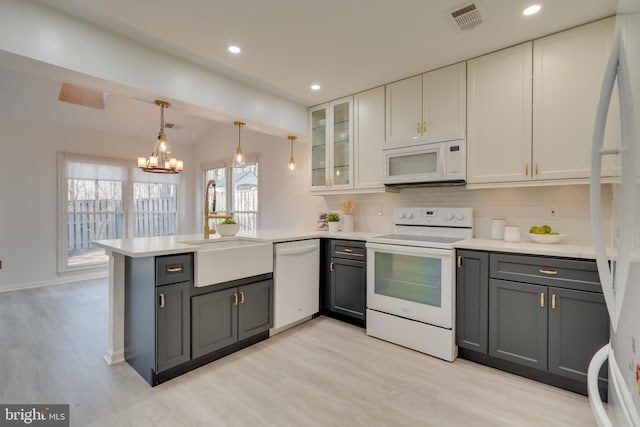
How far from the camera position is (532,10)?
1977mm

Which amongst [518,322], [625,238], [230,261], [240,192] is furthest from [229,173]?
[625,238]

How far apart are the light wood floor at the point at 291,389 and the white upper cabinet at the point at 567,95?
162 centimetres

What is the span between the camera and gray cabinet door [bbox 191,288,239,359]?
223cm

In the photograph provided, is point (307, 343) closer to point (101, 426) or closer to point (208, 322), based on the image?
point (208, 322)

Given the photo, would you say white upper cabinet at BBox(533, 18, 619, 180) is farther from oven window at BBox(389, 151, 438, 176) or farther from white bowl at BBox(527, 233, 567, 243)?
oven window at BBox(389, 151, 438, 176)

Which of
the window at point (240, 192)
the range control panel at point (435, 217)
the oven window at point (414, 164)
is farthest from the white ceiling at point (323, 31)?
the window at point (240, 192)

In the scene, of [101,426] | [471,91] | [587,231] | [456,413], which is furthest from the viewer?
[471,91]

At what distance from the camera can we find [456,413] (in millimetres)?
1785

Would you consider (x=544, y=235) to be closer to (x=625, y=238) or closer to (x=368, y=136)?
(x=368, y=136)

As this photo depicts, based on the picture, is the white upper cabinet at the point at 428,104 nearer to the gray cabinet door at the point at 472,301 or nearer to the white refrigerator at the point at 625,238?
the gray cabinet door at the point at 472,301

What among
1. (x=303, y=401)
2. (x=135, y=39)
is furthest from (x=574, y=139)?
(x=135, y=39)

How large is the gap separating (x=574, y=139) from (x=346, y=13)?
6.15 feet

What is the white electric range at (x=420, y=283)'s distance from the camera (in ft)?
7.84

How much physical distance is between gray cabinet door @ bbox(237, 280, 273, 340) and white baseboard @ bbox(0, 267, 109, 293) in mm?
4031
